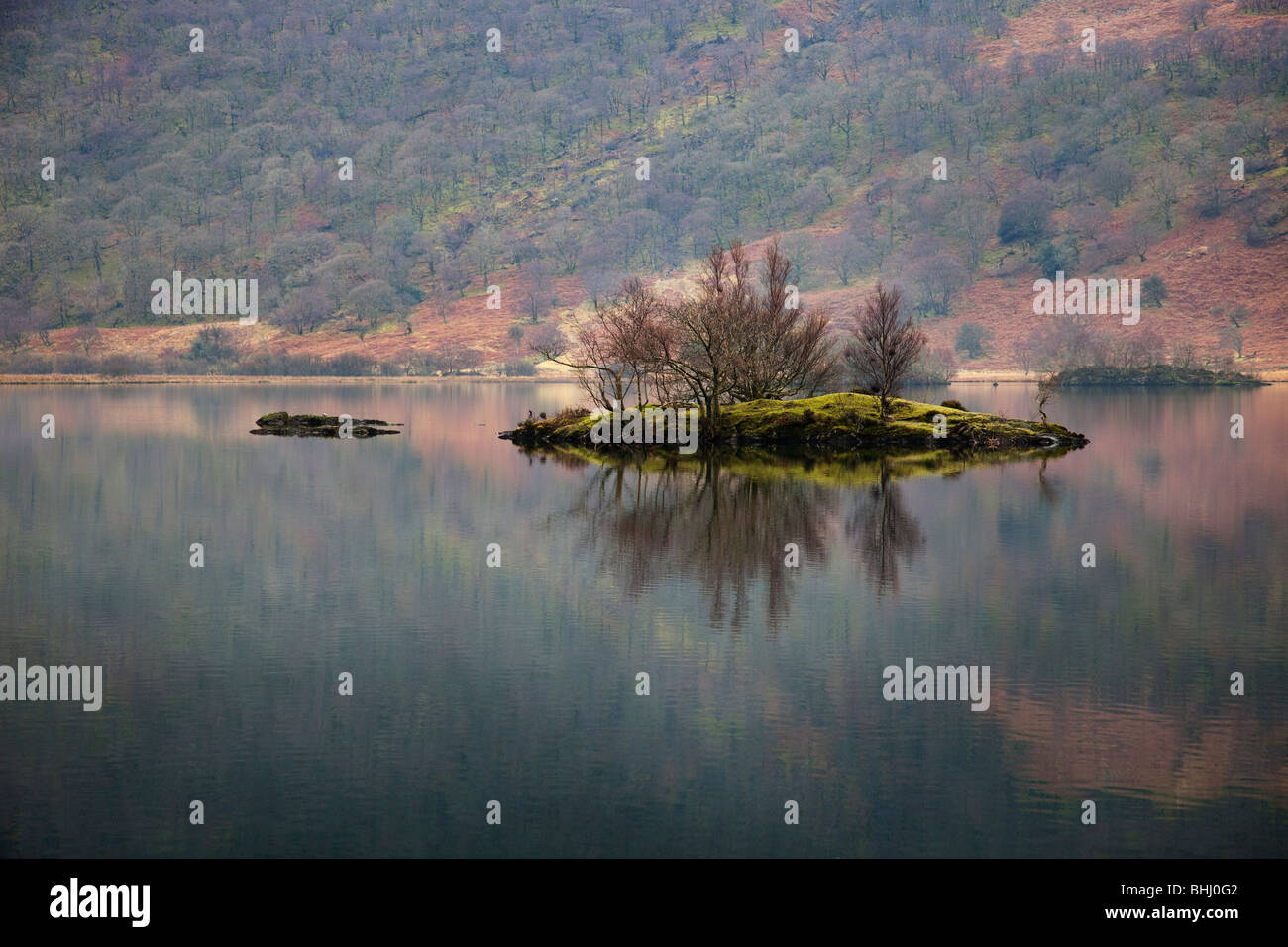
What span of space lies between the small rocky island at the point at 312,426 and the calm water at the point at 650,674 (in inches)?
→ 1399

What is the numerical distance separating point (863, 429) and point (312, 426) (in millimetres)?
35811

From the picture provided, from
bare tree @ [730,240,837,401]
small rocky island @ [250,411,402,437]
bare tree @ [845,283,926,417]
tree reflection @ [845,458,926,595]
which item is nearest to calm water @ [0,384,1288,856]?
tree reflection @ [845,458,926,595]

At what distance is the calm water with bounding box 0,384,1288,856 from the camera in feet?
47.9

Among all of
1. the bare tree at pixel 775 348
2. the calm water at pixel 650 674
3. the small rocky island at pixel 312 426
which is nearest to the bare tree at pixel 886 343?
the bare tree at pixel 775 348

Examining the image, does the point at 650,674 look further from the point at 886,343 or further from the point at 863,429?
the point at 886,343

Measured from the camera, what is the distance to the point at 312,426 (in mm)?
81812

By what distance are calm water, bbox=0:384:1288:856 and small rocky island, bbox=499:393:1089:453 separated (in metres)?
24.3

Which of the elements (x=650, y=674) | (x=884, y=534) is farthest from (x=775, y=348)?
(x=650, y=674)

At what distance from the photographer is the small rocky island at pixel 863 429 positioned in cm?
6838

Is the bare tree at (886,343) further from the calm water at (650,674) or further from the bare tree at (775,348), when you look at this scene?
the calm water at (650,674)

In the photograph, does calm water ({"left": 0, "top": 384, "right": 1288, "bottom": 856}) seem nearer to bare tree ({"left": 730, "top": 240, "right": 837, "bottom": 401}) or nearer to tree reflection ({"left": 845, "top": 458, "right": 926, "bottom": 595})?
tree reflection ({"left": 845, "top": 458, "right": 926, "bottom": 595})

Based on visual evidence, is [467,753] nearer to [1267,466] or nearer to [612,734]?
[612,734]

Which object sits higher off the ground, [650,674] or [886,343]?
[886,343]
